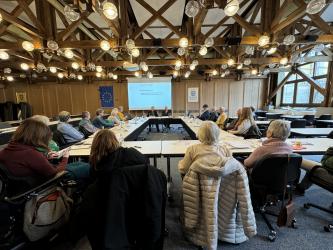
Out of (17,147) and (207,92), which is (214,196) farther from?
(207,92)

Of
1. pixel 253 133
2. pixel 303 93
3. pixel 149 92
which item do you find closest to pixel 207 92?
pixel 149 92

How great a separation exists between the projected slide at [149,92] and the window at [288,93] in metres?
6.59

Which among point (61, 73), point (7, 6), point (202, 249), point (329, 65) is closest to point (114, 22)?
point (7, 6)

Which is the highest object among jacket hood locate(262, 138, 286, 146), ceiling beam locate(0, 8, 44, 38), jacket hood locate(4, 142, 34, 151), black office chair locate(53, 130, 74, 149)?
ceiling beam locate(0, 8, 44, 38)

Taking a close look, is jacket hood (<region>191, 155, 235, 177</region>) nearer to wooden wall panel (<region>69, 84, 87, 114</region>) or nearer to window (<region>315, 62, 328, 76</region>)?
window (<region>315, 62, 328, 76</region>)

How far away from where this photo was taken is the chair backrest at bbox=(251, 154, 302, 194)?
1774 millimetres

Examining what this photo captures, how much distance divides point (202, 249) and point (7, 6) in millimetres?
7029

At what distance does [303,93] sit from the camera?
342 inches

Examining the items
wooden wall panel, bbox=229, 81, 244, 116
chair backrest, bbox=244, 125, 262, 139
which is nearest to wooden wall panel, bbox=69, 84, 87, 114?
wooden wall panel, bbox=229, 81, 244, 116

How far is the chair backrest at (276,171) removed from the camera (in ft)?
5.82

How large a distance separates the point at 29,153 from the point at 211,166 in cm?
160

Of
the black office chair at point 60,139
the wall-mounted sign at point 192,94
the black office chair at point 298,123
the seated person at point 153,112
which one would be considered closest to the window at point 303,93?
the black office chair at point 298,123

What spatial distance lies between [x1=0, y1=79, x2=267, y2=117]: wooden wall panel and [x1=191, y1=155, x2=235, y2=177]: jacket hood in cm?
1005

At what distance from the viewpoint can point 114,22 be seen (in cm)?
407
